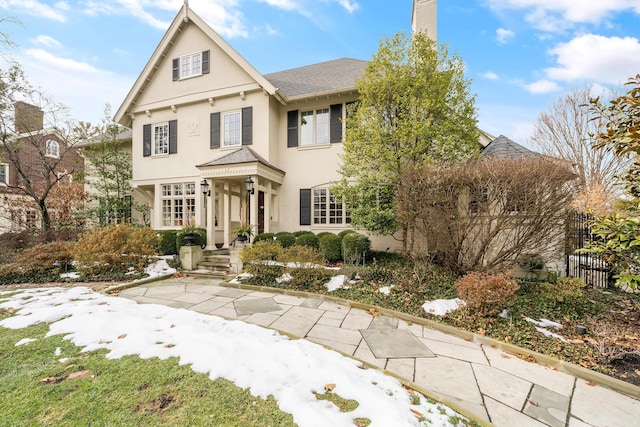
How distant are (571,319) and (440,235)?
2.60 metres

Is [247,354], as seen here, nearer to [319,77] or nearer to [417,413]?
[417,413]

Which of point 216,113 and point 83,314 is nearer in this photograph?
point 83,314

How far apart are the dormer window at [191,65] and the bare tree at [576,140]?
21.4 meters

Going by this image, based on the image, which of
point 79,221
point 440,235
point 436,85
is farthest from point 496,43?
point 79,221

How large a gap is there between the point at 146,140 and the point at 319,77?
879 cm

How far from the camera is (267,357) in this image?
284 centimetres

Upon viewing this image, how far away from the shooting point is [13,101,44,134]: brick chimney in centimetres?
1073

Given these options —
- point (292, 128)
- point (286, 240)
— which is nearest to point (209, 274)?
point (286, 240)

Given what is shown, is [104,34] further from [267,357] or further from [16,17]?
[267,357]

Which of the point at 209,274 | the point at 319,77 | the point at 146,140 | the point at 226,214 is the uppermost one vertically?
the point at 319,77

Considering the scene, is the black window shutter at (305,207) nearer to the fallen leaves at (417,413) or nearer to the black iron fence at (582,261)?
the black iron fence at (582,261)

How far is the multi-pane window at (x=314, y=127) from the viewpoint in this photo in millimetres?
10445

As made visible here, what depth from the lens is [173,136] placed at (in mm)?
11602

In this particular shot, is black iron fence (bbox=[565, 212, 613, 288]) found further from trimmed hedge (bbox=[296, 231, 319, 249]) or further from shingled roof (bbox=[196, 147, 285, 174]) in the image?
shingled roof (bbox=[196, 147, 285, 174])
